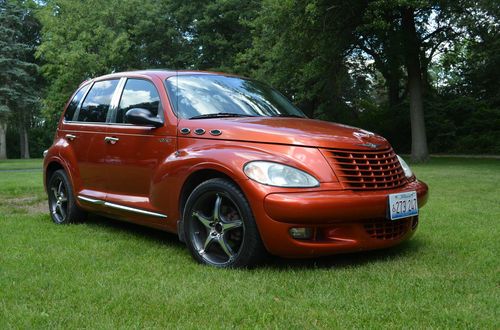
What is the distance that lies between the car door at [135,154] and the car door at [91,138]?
0.56 feet

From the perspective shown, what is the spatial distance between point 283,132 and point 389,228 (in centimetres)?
114

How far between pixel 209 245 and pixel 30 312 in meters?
1.50

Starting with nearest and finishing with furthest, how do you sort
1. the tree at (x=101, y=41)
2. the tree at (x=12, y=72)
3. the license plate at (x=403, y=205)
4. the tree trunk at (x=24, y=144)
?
the license plate at (x=403, y=205) < the tree at (x=12, y=72) < the tree at (x=101, y=41) < the tree trunk at (x=24, y=144)

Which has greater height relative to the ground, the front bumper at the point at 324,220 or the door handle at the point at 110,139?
the door handle at the point at 110,139

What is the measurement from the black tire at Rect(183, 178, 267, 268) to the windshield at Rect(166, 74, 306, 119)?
2.82 ft

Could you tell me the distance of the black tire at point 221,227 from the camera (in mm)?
4004

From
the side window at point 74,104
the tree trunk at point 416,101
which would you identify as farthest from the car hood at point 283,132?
the tree trunk at point 416,101

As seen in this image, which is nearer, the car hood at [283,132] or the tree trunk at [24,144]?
the car hood at [283,132]

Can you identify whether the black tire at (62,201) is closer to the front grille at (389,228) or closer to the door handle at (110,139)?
the door handle at (110,139)

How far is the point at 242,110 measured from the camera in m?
5.02

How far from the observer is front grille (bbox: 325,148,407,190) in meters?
4.02

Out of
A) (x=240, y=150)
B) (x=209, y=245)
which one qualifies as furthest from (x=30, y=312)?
(x=240, y=150)

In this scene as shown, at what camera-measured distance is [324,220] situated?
387cm

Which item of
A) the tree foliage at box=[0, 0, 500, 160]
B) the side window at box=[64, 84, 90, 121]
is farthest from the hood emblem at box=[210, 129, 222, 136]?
the tree foliage at box=[0, 0, 500, 160]
